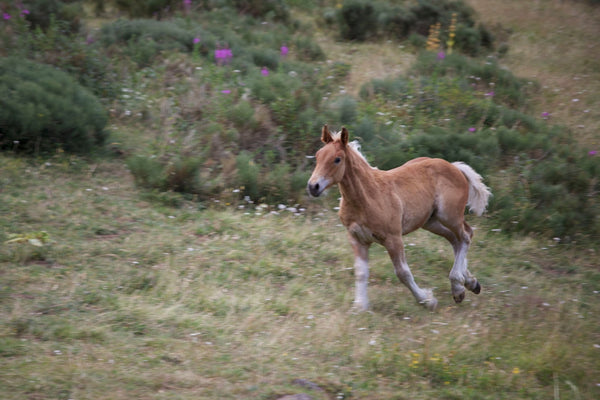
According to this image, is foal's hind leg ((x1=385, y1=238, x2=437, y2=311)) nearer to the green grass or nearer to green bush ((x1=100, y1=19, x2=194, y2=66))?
the green grass

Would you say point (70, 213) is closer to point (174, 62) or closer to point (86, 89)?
point (86, 89)

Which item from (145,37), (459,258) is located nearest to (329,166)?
(459,258)

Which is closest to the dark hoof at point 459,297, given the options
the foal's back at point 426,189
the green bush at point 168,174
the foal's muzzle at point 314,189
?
the foal's back at point 426,189

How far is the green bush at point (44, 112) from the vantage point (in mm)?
8141

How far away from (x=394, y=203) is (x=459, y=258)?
3.55 feet

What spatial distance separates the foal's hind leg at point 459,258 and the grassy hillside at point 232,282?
0.60 ft

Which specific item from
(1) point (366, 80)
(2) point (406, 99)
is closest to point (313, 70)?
(1) point (366, 80)

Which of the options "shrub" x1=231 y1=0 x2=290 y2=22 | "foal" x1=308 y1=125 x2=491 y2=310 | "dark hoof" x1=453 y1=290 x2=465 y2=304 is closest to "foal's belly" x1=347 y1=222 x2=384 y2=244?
"foal" x1=308 y1=125 x2=491 y2=310

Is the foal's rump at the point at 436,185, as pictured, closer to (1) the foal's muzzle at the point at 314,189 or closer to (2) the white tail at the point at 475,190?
(2) the white tail at the point at 475,190

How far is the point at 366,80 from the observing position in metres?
11.7

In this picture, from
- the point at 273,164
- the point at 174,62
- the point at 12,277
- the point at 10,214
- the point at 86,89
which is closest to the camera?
Result: the point at 12,277

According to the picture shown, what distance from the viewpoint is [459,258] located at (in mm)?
6109

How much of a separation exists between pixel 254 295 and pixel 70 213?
286cm

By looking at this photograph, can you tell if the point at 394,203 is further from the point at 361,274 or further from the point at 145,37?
the point at 145,37
